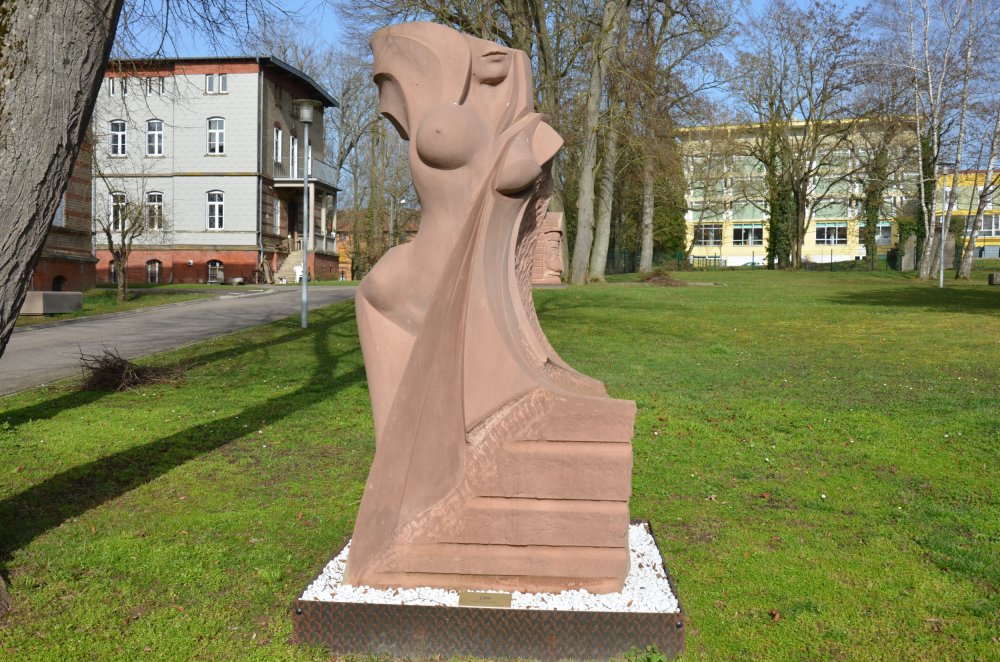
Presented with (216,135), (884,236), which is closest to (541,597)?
(216,135)

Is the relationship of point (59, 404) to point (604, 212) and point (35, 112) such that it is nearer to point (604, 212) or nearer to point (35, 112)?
point (35, 112)

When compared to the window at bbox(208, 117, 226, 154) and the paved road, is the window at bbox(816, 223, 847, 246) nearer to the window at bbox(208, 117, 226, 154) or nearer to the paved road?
the window at bbox(208, 117, 226, 154)

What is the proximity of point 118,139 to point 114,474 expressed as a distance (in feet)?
127

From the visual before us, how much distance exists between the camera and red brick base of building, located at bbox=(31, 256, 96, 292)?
2314 centimetres

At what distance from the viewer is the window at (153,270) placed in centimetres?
3994

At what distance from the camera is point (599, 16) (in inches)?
1096

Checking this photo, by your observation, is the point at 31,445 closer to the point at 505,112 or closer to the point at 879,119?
the point at 505,112

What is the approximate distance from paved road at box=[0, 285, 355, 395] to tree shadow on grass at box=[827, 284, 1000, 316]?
15208 mm

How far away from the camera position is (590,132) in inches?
1094

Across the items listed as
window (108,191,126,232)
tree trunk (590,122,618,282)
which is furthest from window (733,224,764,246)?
window (108,191,126,232)

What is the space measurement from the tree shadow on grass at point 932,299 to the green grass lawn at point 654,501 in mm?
9621

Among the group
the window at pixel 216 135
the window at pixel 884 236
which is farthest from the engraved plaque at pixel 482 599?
the window at pixel 884 236

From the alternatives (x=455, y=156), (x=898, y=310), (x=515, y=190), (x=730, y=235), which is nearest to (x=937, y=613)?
(x=515, y=190)

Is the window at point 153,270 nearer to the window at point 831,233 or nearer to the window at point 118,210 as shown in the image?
the window at point 118,210
